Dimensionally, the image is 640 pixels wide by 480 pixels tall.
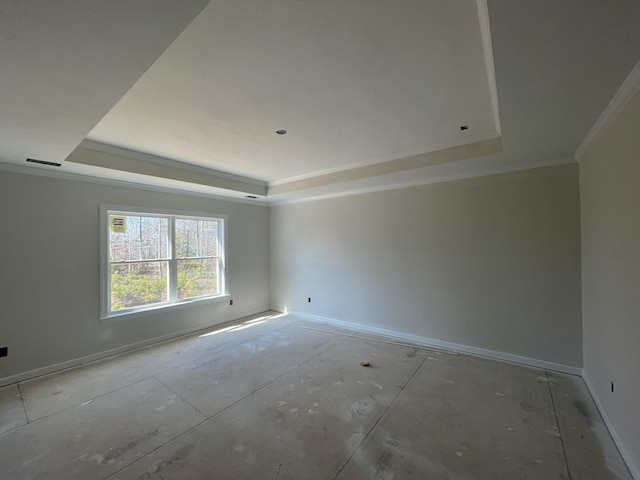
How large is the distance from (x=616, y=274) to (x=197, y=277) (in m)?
5.29

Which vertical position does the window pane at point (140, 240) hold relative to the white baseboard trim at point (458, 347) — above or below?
above

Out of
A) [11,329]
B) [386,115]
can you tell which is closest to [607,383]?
[386,115]

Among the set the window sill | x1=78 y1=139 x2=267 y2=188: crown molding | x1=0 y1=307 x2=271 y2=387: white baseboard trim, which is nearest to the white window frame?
the window sill

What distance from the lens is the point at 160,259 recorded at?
4375mm

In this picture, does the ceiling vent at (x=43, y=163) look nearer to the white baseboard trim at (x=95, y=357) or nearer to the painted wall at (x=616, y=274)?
the white baseboard trim at (x=95, y=357)

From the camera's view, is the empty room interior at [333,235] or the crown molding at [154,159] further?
the crown molding at [154,159]

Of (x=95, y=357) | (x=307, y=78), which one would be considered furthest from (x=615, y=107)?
(x=95, y=357)

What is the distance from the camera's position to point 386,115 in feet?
8.13

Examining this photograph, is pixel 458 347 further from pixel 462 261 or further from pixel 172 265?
pixel 172 265

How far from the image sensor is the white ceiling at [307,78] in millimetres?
1181

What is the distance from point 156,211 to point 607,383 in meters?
5.57

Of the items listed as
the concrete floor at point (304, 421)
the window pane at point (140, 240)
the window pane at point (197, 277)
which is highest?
the window pane at point (140, 240)

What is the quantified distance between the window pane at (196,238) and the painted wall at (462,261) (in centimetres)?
180

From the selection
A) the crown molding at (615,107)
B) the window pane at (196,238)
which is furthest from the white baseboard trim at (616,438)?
the window pane at (196,238)
